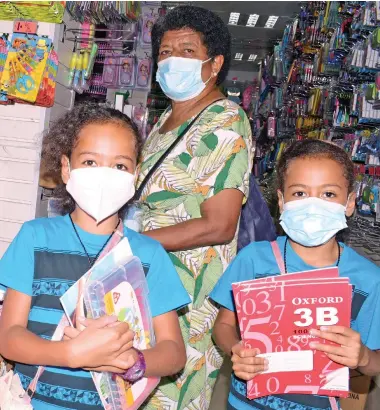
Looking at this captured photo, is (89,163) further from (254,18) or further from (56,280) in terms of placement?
(254,18)

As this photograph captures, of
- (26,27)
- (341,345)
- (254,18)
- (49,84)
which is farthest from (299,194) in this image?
(254,18)

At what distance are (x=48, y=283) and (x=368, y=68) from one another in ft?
10.5

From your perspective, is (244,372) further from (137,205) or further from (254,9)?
(254,9)

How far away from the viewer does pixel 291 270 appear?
1.82 metres

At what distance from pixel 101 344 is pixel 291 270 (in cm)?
74

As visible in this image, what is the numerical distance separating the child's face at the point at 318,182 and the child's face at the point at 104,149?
512mm

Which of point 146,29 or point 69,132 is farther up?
point 146,29

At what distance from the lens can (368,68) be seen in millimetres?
4055

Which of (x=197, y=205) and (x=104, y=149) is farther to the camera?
(x=197, y=205)

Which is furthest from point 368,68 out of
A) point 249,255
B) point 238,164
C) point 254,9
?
point 254,9

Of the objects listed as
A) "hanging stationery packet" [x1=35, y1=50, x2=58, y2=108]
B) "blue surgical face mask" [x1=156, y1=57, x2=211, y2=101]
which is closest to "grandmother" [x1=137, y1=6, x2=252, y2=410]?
"blue surgical face mask" [x1=156, y1=57, x2=211, y2=101]

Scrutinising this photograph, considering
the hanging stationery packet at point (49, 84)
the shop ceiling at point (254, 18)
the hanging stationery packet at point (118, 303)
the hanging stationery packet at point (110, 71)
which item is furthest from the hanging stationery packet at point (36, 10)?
the shop ceiling at point (254, 18)

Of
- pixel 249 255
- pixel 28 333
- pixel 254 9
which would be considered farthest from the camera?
pixel 254 9

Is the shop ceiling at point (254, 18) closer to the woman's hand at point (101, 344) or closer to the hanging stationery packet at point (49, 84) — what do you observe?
the hanging stationery packet at point (49, 84)
